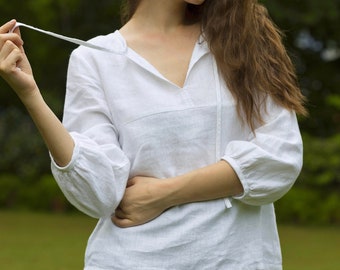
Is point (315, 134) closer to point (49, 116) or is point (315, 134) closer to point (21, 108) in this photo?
point (21, 108)

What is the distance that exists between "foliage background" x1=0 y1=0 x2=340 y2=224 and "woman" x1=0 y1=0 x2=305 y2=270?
10.8 m

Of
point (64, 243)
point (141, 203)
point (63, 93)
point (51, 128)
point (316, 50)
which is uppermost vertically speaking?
point (51, 128)

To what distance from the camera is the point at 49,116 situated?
2.53 meters

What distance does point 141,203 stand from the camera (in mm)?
2688

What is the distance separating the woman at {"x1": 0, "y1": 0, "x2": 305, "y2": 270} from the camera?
8.66 feet

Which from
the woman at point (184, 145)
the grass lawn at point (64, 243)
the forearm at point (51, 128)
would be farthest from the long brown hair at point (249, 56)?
the grass lawn at point (64, 243)

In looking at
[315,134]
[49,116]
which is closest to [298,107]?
[49,116]

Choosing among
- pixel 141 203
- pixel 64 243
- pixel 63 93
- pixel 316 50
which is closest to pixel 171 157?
pixel 141 203

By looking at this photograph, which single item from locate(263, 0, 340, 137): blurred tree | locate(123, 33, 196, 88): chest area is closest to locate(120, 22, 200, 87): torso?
locate(123, 33, 196, 88): chest area

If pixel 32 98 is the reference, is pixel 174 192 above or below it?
below

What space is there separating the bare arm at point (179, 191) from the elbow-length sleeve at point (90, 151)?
0.05 m

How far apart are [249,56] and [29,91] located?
67 cm

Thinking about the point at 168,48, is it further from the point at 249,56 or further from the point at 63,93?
the point at 63,93

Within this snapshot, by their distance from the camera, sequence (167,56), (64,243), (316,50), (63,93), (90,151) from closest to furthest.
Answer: (90,151) < (167,56) < (64,243) < (63,93) < (316,50)
